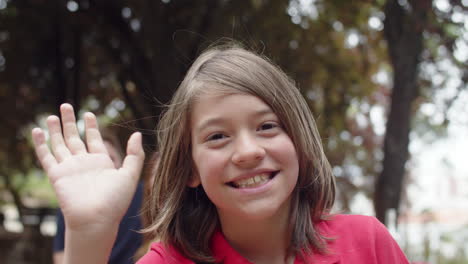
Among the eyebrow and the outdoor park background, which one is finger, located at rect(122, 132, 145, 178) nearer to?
the eyebrow

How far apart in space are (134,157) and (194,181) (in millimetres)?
239

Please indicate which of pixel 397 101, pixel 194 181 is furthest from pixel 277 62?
pixel 194 181

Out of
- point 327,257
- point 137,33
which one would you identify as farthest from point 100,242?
point 137,33

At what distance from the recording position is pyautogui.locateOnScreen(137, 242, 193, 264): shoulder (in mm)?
1774

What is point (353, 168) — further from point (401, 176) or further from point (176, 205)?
point (176, 205)

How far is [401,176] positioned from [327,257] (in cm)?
336

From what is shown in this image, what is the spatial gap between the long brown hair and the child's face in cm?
5

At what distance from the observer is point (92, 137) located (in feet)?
6.01

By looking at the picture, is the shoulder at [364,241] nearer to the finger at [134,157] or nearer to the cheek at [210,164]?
the cheek at [210,164]

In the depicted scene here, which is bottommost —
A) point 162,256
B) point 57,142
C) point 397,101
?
point 162,256

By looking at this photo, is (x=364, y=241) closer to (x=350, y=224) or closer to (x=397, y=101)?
(x=350, y=224)

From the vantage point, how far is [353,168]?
460 inches

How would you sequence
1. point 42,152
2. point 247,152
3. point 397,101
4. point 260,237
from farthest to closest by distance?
1. point 397,101
2. point 260,237
3. point 42,152
4. point 247,152

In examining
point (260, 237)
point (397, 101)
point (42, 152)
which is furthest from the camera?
point (397, 101)
